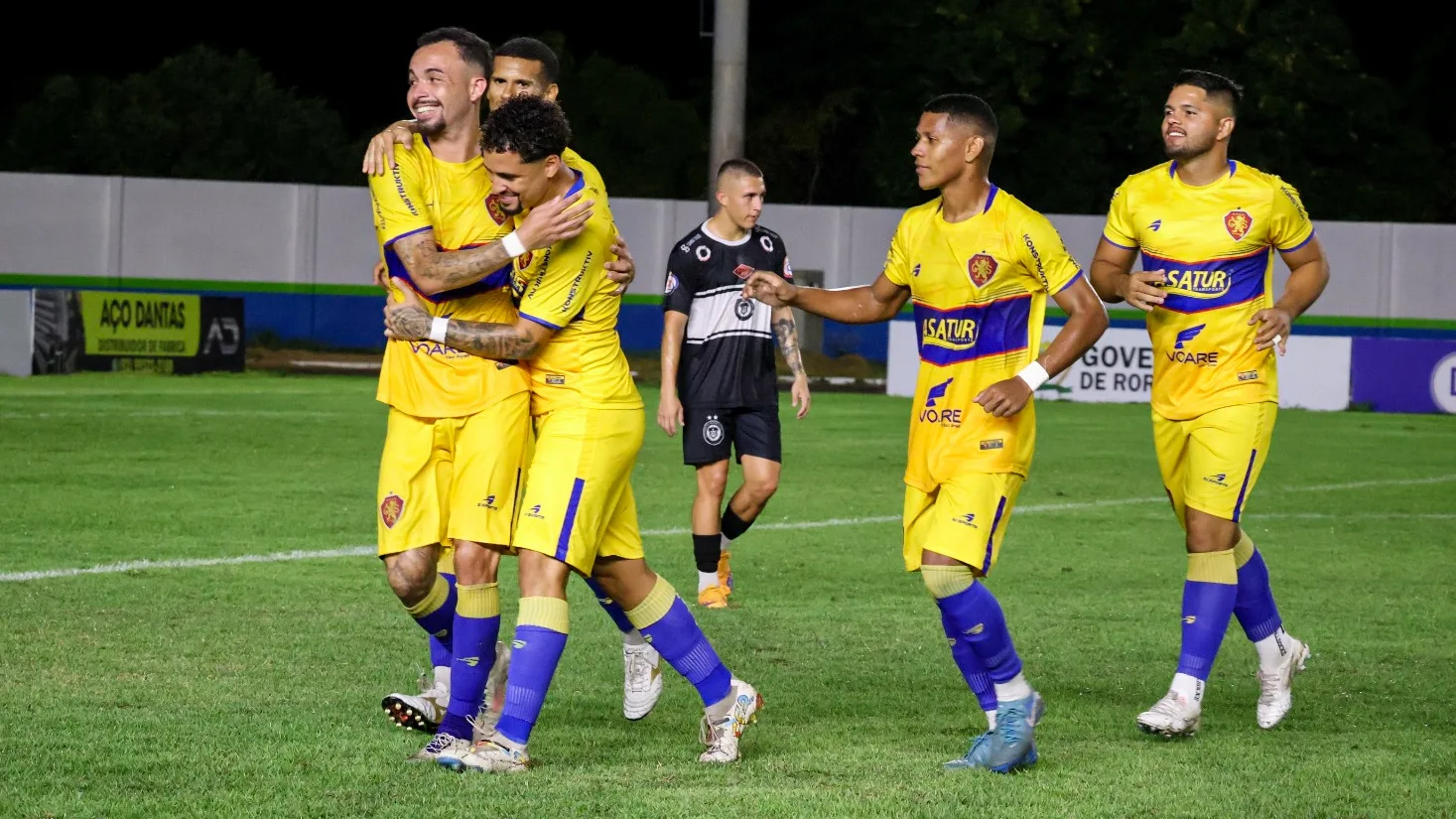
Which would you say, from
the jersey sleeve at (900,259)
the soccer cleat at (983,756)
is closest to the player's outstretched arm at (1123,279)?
the jersey sleeve at (900,259)

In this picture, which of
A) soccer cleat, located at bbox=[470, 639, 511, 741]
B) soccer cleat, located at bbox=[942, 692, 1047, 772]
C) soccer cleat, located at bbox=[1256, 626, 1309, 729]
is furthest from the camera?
soccer cleat, located at bbox=[1256, 626, 1309, 729]

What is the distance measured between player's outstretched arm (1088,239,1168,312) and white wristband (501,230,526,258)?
6.67 feet

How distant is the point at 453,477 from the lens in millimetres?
5734

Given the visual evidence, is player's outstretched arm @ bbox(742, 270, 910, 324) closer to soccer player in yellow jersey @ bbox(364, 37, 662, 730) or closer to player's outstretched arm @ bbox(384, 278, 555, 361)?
soccer player in yellow jersey @ bbox(364, 37, 662, 730)

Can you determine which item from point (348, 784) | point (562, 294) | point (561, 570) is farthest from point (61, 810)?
point (562, 294)

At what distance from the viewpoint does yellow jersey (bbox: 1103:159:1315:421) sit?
648 centimetres

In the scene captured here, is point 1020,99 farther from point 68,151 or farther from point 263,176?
point 68,151

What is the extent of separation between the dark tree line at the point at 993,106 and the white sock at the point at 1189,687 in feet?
102

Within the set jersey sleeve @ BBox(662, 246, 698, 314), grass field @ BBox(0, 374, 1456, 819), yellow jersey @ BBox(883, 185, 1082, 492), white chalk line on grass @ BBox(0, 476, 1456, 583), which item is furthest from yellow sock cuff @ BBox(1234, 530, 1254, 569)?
white chalk line on grass @ BBox(0, 476, 1456, 583)

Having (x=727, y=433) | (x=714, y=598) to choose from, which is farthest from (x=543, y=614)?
(x=727, y=433)

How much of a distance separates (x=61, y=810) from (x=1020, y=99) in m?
35.2

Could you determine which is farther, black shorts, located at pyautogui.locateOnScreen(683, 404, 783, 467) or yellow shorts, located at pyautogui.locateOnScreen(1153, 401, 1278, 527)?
black shorts, located at pyautogui.locateOnScreen(683, 404, 783, 467)

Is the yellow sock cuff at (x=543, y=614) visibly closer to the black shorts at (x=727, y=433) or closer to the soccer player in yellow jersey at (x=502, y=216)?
the soccer player in yellow jersey at (x=502, y=216)

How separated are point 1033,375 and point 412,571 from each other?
6.54 ft
